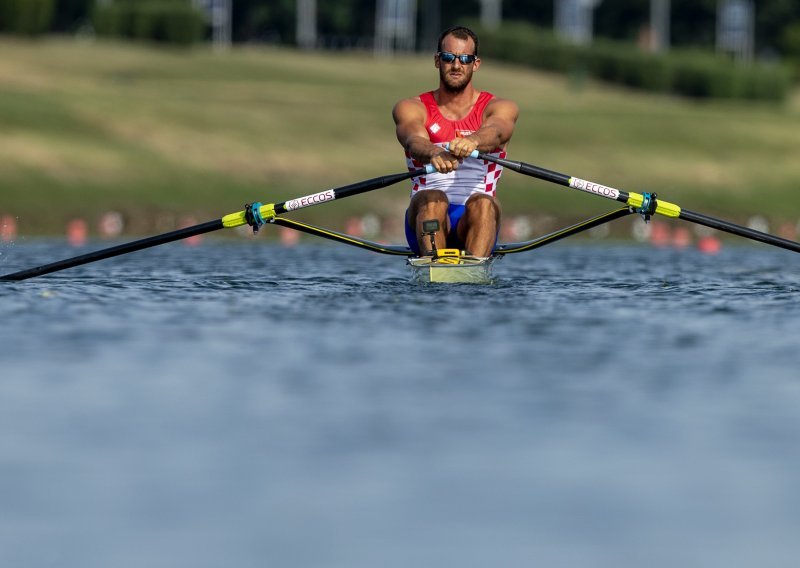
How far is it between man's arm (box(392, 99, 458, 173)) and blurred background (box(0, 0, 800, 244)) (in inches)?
548

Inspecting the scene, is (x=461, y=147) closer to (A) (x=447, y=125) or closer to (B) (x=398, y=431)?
(A) (x=447, y=125)

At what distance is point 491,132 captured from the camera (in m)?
17.0

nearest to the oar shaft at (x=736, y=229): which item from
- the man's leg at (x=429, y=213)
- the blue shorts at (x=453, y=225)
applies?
the blue shorts at (x=453, y=225)

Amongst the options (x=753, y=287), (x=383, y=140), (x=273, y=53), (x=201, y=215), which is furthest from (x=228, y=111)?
(x=753, y=287)

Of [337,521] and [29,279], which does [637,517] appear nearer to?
[337,521]

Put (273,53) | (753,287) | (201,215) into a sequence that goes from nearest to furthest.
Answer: (753,287) → (201,215) → (273,53)

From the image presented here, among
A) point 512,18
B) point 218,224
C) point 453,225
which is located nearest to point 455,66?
point 453,225

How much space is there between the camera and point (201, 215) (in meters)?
39.1

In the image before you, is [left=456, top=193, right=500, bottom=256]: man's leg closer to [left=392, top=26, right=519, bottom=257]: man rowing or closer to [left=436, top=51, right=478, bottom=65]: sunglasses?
[left=392, top=26, right=519, bottom=257]: man rowing

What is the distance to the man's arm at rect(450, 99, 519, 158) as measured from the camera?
650 inches

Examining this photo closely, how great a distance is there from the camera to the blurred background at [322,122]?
133 ft

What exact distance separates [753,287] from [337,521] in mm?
11876

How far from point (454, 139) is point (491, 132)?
0.47 meters

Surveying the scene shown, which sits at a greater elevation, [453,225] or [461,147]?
[461,147]
